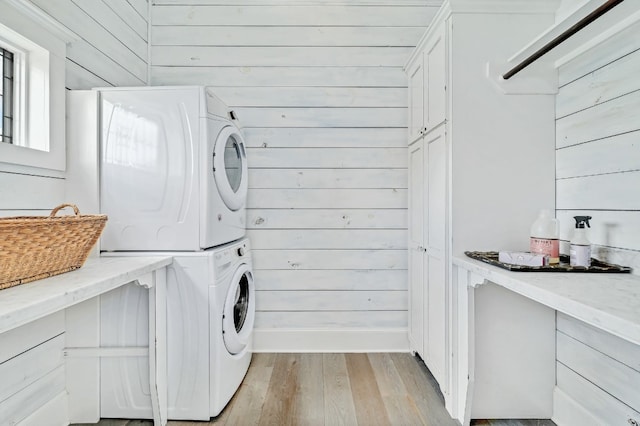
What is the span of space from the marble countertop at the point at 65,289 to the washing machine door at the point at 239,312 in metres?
0.41

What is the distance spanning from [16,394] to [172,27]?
2.28 meters

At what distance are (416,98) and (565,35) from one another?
0.99 meters

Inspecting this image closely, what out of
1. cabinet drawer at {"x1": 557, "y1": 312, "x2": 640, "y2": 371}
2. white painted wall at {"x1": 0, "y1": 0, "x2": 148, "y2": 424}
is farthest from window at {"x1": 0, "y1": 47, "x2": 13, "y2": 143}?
cabinet drawer at {"x1": 557, "y1": 312, "x2": 640, "y2": 371}

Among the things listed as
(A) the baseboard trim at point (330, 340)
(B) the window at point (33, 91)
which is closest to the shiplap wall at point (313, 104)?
(A) the baseboard trim at point (330, 340)

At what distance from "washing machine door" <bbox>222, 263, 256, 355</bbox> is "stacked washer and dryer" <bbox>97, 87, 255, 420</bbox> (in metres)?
0.06

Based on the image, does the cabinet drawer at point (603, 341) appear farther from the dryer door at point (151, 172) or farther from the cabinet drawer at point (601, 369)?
the dryer door at point (151, 172)

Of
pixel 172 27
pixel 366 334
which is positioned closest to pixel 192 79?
pixel 172 27

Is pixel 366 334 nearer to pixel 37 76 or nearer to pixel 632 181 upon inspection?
pixel 632 181

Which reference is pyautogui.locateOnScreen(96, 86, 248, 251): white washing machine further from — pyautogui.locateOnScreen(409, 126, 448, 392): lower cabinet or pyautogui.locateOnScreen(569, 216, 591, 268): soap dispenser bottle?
pyautogui.locateOnScreen(569, 216, 591, 268): soap dispenser bottle

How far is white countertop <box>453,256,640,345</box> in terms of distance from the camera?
2.51 ft

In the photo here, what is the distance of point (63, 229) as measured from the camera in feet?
3.69

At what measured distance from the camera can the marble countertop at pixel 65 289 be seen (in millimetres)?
824

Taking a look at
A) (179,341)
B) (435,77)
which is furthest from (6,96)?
(435,77)

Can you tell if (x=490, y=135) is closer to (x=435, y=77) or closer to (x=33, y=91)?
(x=435, y=77)
